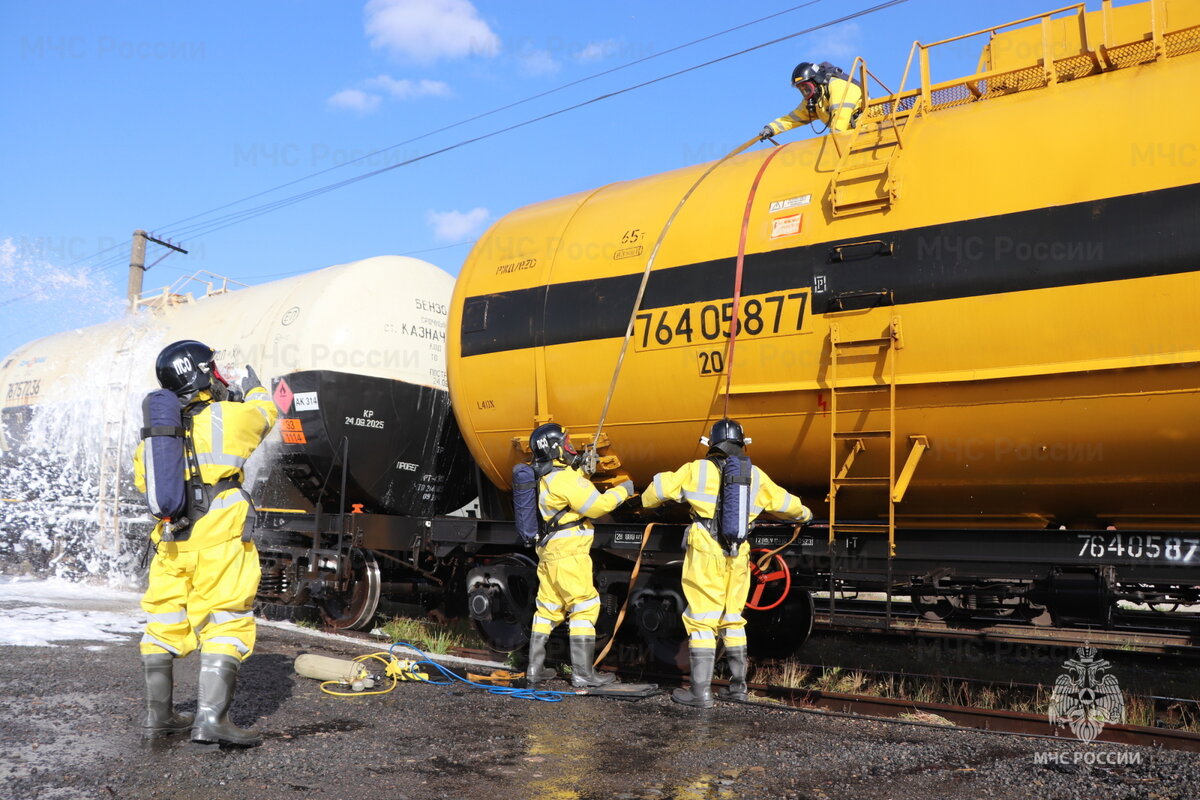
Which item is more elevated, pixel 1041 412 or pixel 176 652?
pixel 1041 412

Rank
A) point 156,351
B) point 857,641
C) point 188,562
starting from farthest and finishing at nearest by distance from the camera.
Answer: point 156,351 < point 857,641 < point 188,562

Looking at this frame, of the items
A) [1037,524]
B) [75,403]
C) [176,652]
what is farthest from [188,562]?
[75,403]

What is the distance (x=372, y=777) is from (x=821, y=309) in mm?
3816

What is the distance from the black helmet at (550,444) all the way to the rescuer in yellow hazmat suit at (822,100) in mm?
2809

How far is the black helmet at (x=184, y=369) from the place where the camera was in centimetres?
472

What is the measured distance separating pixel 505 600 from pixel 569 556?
4.90ft

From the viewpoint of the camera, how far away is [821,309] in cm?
589

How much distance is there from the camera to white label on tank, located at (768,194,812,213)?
20.2ft

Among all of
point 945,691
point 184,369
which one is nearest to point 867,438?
point 945,691

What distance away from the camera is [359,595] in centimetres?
930

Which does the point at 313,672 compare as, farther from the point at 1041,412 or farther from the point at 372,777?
the point at 1041,412

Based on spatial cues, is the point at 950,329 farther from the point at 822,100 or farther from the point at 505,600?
the point at 505,600

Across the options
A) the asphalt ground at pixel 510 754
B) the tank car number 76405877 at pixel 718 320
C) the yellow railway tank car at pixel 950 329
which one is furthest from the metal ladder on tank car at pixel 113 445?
the tank car number 76405877 at pixel 718 320

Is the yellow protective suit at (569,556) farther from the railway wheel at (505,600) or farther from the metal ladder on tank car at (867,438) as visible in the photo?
the metal ladder on tank car at (867,438)
